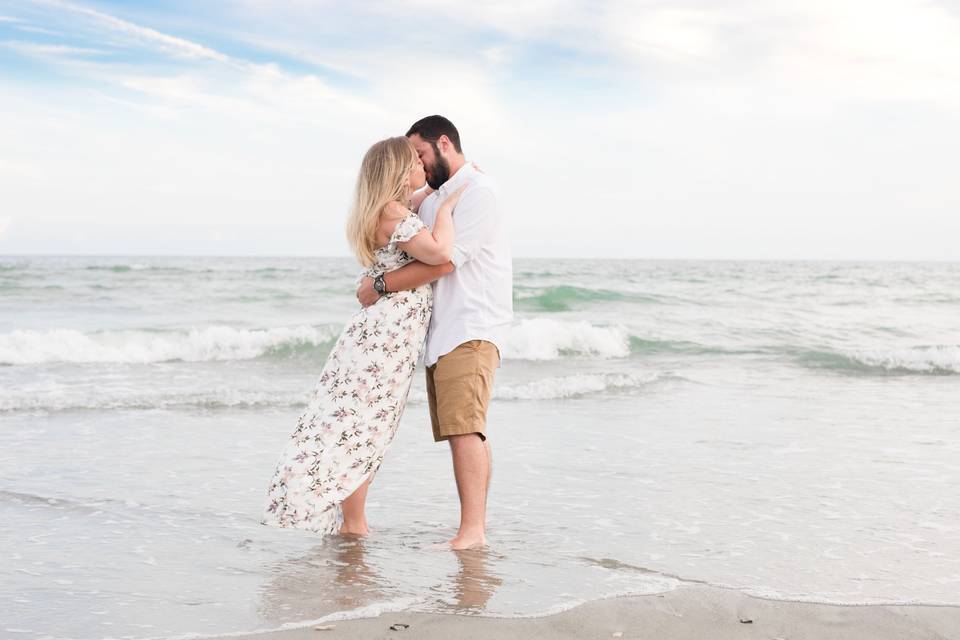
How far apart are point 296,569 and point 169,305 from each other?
743 inches

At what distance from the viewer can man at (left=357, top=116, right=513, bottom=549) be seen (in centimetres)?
422

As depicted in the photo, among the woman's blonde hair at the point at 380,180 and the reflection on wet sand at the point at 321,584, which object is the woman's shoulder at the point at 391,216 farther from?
the reflection on wet sand at the point at 321,584

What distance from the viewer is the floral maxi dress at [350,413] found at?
426 centimetres

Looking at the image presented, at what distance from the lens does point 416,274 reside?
164 inches

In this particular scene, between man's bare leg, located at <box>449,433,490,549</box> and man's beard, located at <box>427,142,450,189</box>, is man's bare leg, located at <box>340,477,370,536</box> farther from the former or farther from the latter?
man's beard, located at <box>427,142,450,189</box>

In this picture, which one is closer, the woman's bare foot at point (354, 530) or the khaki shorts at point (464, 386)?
the khaki shorts at point (464, 386)

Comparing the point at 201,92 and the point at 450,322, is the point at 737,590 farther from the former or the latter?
the point at 201,92

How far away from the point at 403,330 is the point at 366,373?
26 cm

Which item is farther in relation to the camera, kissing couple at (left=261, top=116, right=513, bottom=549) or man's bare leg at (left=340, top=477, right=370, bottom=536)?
man's bare leg at (left=340, top=477, right=370, bottom=536)

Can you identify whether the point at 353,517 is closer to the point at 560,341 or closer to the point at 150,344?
the point at 150,344

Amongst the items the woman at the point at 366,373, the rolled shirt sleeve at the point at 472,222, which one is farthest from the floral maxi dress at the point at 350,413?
the rolled shirt sleeve at the point at 472,222

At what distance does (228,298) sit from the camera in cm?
2372

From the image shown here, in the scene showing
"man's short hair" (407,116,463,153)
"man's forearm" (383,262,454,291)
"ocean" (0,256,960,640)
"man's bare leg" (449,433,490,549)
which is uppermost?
"man's short hair" (407,116,463,153)

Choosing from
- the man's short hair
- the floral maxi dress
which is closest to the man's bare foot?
the floral maxi dress
